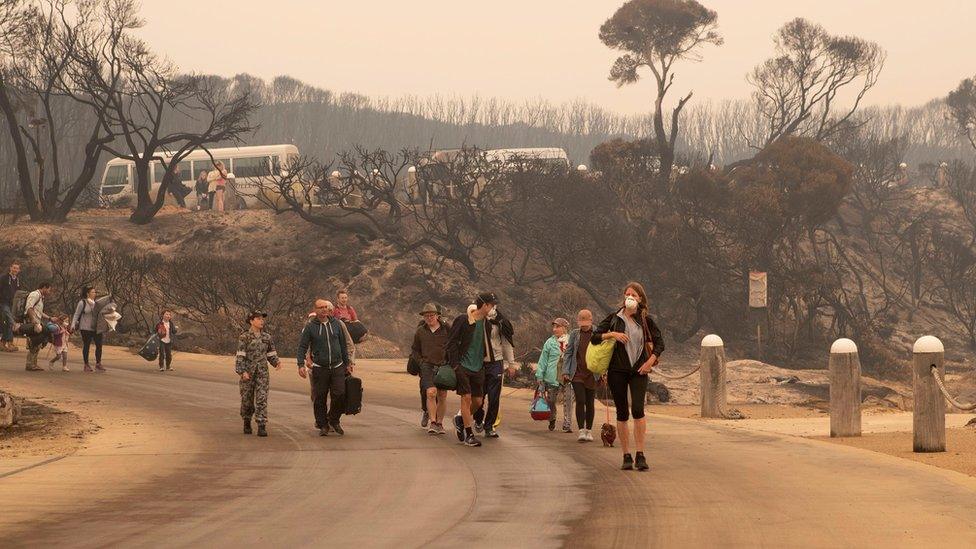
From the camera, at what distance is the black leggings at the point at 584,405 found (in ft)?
52.9

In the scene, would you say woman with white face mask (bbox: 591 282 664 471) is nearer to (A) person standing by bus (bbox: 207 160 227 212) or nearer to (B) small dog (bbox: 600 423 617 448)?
(B) small dog (bbox: 600 423 617 448)

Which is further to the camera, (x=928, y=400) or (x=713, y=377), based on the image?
(x=713, y=377)

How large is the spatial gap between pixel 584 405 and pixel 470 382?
153cm

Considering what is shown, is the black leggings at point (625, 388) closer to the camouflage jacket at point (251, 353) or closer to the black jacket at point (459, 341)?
the black jacket at point (459, 341)

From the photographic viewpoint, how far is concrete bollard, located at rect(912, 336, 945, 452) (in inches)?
555

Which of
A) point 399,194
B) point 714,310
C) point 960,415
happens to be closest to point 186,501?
point 960,415

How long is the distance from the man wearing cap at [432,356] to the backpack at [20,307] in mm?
11319

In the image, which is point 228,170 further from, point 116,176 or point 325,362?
point 325,362

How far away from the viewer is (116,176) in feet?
209

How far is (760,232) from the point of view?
158 feet

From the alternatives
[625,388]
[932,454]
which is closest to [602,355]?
[625,388]

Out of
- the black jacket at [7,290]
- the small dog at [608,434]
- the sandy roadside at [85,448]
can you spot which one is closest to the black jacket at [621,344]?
the small dog at [608,434]

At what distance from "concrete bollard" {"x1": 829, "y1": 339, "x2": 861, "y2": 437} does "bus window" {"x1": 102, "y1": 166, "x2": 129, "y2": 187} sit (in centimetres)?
5150

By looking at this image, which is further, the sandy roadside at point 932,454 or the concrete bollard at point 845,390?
the concrete bollard at point 845,390
